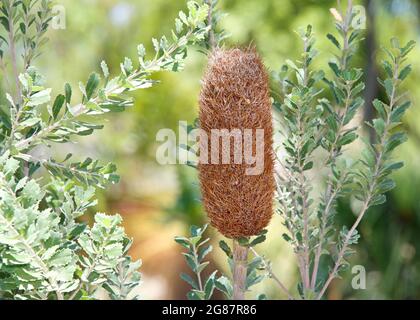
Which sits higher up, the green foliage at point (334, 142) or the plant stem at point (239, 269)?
the green foliage at point (334, 142)

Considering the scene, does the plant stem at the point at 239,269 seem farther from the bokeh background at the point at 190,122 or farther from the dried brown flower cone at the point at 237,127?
the bokeh background at the point at 190,122

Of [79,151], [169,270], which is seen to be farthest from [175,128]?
[169,270]

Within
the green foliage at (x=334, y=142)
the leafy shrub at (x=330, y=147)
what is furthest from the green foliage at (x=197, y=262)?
the green foliage at (x=334, y=142)

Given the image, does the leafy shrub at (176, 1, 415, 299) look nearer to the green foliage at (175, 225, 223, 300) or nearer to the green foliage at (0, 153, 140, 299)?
the green foliage at (175, 225, 223, 300)

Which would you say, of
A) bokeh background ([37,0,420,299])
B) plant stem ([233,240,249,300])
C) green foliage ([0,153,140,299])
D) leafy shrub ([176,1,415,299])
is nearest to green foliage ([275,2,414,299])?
leafy shrub ([176,1,415,299])

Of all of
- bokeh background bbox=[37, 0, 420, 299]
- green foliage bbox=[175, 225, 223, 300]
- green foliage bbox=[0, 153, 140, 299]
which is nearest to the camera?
green foliage bbox=[0, 153, 140, 299]

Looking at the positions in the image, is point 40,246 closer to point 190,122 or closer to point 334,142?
point 334,142

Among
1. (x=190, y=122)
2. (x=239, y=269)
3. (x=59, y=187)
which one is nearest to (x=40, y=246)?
(x=59, y=187)
